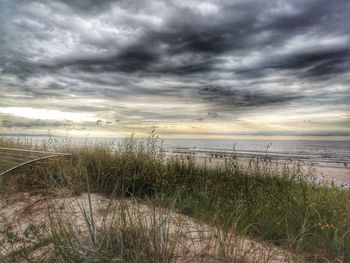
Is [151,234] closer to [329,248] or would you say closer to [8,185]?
[329,248]

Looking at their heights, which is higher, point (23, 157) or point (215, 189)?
point (23, 157)

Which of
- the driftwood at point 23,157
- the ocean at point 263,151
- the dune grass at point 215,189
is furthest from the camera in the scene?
the ocean at point 263,151

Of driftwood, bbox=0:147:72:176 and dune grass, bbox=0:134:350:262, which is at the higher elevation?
driftwood, bbox=0:147:72:176

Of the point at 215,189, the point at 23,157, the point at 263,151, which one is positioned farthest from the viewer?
the point at 263,151

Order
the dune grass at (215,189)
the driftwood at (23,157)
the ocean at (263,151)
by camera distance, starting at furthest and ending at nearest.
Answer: the ocean at (263,151)
the driftwood at (23,157)
the dune grass at (215,189)

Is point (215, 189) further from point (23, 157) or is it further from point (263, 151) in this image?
point (263, 151)

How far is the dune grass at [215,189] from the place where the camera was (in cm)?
446

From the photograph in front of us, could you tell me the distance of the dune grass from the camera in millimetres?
4465

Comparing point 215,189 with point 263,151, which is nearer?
point 215,189

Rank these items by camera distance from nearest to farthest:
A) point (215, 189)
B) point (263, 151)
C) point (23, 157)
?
point (215, 189)
point (23, 157)
point (263, 151)

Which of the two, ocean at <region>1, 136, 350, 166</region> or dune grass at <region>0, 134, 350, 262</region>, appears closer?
dune grass at <region>0, 134, 350, 262</region>

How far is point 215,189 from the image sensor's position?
639 cm

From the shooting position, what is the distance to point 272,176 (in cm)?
813

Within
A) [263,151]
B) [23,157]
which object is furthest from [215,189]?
[263,151]
